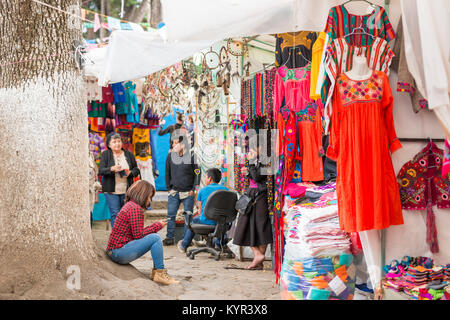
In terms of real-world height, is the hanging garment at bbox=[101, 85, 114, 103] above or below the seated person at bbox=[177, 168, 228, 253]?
above

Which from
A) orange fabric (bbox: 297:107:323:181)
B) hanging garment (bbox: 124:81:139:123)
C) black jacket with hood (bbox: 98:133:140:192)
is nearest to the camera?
Result: orange fabric (bbox: 297:107:323:181)

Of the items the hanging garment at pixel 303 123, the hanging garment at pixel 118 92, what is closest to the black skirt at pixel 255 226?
the hanging garment at pixel 303 123

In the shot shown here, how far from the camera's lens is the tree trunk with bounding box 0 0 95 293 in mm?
4039

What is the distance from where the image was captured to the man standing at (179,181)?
24.5 ft

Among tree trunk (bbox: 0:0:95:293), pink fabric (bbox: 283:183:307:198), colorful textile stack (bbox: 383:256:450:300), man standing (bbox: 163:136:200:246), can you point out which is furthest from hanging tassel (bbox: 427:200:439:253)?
man standing (bbox: 163:136:200:246)

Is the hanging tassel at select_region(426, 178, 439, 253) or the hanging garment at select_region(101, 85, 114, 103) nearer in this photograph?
the hanging tassel at select_region(426, 178, 439, 253)

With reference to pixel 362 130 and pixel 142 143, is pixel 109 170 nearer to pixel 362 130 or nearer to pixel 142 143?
pixel 142 143

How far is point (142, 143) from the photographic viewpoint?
9.65 m

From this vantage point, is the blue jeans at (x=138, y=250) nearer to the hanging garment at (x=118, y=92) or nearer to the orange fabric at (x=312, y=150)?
the orange fabric at (x=312, y=150)

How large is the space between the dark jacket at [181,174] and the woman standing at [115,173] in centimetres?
69

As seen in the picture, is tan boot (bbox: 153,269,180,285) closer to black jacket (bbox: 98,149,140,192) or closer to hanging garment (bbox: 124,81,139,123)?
black jacket (bbox: 98,149,140,192)

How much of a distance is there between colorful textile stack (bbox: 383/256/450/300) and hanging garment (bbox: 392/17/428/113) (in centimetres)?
114

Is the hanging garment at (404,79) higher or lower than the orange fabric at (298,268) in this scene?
higher

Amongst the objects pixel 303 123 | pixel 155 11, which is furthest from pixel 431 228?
pixel 155 11
